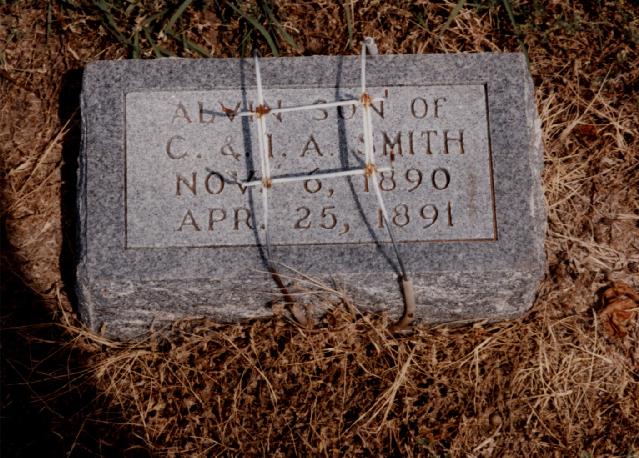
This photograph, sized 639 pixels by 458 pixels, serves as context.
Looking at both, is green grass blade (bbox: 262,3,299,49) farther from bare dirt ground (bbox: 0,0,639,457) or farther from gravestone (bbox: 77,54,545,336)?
gravestone (bbox: 77,54,545,336)

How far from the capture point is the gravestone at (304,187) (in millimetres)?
2475

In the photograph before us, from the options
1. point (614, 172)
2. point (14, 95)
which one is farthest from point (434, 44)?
point (14, 95)

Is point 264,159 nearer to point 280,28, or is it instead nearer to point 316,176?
Answer: point 316,176

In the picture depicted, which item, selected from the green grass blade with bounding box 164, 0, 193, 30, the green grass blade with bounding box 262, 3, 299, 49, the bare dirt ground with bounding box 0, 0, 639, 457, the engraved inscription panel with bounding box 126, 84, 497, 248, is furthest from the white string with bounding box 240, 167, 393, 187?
the green grass blade with bounding box 164, 0, 193, 30

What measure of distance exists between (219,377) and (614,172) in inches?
76.6

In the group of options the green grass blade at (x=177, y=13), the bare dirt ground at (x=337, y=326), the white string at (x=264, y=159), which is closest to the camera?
the white string at (x=264, y=159)

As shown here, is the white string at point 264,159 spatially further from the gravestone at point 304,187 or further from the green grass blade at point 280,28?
the green grass blade at point 280,28

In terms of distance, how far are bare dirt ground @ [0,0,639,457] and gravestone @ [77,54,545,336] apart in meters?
0.20

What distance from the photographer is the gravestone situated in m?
2.47

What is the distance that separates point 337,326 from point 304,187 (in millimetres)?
562

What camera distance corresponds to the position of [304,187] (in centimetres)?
253

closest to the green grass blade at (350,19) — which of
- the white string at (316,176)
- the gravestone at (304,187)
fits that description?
the gravestone at (304,187)

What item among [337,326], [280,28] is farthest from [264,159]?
[280,28]

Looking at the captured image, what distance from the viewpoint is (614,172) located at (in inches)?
122
